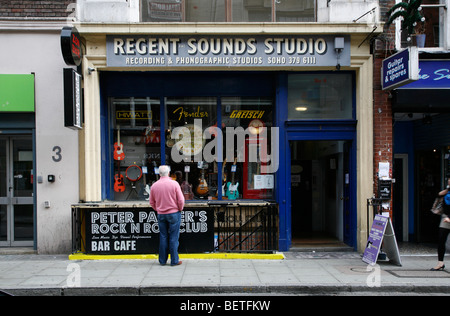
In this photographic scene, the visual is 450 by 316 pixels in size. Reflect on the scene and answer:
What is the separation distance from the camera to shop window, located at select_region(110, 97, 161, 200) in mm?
9836

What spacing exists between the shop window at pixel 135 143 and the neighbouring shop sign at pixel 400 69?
5.18 m

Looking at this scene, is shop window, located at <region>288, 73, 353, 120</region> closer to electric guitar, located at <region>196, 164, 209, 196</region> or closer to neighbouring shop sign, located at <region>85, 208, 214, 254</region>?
electric guitar, located at <region>196, 164, 209, 196</region>

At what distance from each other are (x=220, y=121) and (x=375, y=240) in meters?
4.33

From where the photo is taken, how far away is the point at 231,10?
9562 mm

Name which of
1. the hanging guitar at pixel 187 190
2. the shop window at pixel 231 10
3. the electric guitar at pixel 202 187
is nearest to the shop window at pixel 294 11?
the shop window at pixel 231 10

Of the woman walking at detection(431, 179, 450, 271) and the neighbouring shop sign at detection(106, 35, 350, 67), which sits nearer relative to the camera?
the woman walking at detection(431, 179, 450, 271)

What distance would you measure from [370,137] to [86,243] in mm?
6610

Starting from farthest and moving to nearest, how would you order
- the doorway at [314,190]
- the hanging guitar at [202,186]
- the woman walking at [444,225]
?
the doorway at [314,190] < the hanging guitar at [202,186] < the woman walking at [444,225]

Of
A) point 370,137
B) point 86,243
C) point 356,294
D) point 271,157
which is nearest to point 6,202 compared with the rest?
point 86,243

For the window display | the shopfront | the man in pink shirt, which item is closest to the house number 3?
the shopfront

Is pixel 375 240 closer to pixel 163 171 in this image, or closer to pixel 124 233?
pixel 163 171

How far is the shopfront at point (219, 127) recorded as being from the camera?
9023 mm

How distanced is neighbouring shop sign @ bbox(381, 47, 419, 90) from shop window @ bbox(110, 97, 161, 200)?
17.0 feet

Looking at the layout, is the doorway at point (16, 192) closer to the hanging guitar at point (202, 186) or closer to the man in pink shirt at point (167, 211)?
the man in pink shirt at point (167, 211)
